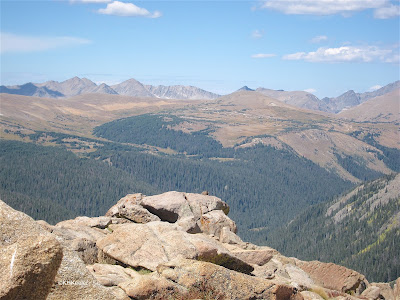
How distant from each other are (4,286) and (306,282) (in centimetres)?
2560

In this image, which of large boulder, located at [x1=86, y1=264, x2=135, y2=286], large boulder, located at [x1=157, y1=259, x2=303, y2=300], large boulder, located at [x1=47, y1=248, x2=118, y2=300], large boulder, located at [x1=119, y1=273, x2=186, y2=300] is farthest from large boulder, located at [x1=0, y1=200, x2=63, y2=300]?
large boulder, located at [x1=157, y1=259, x2=303, y2=300]

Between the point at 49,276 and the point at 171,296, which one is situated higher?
the point at 49,276

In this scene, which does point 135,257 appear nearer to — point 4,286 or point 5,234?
point 5,234

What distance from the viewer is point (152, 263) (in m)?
27.5

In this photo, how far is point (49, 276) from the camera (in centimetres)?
1487

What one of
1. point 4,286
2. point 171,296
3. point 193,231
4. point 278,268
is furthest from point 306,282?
point 4,286

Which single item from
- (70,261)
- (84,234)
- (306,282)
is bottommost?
(306,282)

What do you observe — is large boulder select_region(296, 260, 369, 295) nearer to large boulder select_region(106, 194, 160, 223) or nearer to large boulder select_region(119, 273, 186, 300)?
large boulder select_region(106, 194, 160, 223)

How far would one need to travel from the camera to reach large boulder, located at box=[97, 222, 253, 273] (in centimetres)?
2816

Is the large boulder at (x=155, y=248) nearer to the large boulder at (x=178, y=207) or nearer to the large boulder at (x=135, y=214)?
the large boulder at (x=135, y=214)

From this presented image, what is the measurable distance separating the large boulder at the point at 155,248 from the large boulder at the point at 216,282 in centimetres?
443

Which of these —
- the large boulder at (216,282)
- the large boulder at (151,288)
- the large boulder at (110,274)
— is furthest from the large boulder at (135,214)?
the large boulder at (151,288)

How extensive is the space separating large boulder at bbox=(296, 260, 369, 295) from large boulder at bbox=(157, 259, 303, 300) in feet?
52.4

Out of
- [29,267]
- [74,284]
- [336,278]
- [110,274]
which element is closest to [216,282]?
[110,274]
